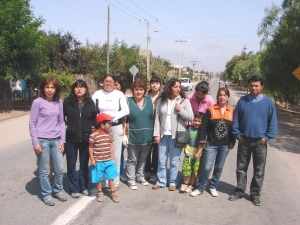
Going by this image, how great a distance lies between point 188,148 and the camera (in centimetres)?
517

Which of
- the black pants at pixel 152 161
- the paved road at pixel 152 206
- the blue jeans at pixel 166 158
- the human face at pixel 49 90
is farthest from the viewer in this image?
the black pants at pixel 152 161

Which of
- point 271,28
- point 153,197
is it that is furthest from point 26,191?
point 271,28

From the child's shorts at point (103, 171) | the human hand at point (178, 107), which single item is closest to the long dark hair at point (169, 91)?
the human hand at point (178, 107)

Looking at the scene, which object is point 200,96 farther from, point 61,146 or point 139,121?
point 61,146

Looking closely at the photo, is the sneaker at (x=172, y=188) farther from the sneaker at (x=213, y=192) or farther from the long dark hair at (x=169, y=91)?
the long dark hair at (x=169, y=91)

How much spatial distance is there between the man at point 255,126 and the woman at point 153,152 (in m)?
1.46

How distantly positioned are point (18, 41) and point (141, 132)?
40.6 feet

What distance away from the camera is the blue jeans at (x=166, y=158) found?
5.20 meters

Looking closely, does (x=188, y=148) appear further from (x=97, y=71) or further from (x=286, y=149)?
(x=97, y=71)

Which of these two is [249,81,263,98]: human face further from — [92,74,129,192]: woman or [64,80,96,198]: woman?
[64,80,96,198]: woman

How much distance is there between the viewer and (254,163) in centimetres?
487

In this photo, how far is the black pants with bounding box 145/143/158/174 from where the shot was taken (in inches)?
231

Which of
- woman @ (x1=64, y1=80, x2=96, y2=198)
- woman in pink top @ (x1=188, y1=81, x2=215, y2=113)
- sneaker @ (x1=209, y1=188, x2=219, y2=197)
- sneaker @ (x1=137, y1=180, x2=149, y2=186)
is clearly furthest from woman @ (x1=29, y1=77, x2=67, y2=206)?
sneaker @ (x1=209, y1=188, x2=219, y2=197)

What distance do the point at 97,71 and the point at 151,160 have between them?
2760 centimetres
